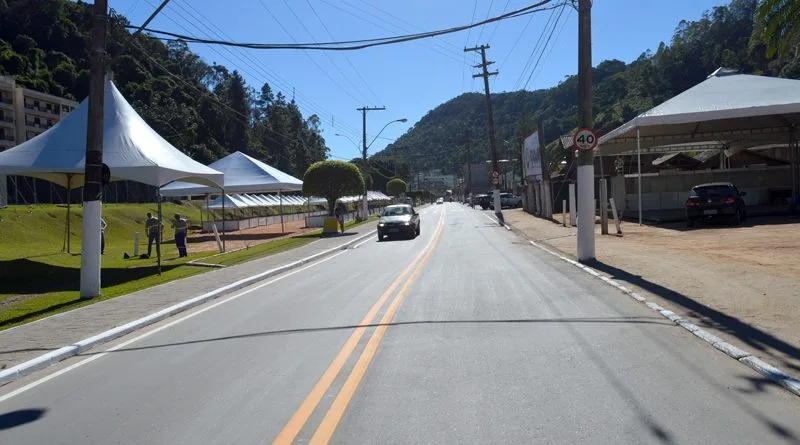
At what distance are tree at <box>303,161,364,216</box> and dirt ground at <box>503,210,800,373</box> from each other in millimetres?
19815

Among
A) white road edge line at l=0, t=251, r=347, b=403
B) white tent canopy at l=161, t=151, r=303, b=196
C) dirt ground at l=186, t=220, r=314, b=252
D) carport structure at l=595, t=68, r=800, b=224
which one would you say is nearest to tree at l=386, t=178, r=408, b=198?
white tent canopy at l=161, t=151, r=303, b=196

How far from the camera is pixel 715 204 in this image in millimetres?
23250

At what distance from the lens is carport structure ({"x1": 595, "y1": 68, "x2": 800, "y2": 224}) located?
23.8 meters

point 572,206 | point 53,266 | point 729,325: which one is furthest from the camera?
point 572,206

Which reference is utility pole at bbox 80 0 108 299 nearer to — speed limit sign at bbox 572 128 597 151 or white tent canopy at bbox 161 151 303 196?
speed limit sign at bbox 572 128 597 151

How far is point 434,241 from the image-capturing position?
87.9 ft

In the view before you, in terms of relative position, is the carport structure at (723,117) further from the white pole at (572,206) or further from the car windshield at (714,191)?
the white pole at (572,206)

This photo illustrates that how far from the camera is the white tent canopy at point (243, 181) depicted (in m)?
39.8

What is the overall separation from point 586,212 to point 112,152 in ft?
45.5

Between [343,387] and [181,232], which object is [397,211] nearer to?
[181,232]

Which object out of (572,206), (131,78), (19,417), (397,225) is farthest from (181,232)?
(131,78)

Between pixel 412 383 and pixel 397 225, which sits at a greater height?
pixel 397 225

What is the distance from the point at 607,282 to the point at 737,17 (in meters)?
95.6

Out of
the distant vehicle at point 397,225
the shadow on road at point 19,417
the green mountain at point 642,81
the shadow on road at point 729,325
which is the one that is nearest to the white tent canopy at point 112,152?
the distant vehicle at point 397,225
